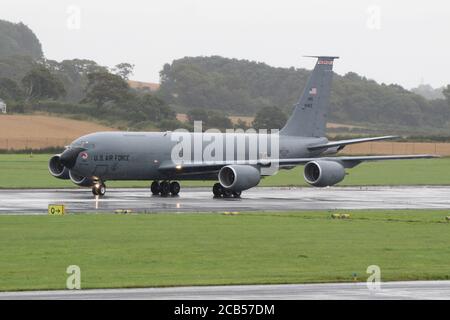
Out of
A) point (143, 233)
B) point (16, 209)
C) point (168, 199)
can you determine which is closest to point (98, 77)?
point (168, 199)

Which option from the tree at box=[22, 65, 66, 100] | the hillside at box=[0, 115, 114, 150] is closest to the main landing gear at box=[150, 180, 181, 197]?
the hillside at box=[0, 115, 114, 150]

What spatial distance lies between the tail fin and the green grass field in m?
7.89

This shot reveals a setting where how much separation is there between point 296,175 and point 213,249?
5487cm

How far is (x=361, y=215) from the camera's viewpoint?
4406 cm

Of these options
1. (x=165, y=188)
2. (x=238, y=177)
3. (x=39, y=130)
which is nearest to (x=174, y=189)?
(x=165, y=188)

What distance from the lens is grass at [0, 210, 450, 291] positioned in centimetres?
2562

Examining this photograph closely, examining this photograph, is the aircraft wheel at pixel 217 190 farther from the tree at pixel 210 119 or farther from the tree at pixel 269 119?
the tree at pixel 210 119

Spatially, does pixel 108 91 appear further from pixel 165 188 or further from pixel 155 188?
pixel 165 188

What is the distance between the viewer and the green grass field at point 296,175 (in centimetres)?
7075

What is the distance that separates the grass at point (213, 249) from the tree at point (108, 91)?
75.3 meters

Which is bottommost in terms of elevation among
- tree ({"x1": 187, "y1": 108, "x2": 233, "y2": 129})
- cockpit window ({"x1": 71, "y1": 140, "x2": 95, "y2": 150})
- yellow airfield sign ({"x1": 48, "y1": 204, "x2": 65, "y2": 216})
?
yellow airfield sign ({"x1": 48, "y1": 204, "x2": 65, "y2": 216})

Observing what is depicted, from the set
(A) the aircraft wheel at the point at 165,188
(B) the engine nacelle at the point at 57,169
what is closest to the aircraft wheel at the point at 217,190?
(A) the aircraft wheel at the point at 165,188

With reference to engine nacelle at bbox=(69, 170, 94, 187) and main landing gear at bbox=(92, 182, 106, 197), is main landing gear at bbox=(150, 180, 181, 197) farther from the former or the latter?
engine nacelle at bbox=(69, 170, 94, 187)
